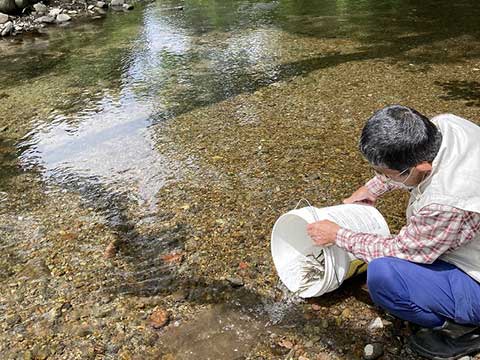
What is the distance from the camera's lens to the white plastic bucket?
97.4 inches

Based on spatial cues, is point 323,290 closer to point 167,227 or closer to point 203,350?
point 203,350

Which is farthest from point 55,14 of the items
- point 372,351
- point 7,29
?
point 372,351

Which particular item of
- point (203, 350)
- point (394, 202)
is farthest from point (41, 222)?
point (394, 202)

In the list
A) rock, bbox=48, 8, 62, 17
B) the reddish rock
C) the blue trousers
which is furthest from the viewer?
rock, bbox=48, 8, 62, 17

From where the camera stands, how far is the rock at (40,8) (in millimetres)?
13442

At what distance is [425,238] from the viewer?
6.45ft

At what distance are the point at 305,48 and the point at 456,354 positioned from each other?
640 cm

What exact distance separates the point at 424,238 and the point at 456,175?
0.29m

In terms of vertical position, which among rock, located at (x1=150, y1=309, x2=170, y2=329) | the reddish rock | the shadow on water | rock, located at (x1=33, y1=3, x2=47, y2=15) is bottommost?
rock, located at (x1=150, y1=309, x2=170, y2=329)

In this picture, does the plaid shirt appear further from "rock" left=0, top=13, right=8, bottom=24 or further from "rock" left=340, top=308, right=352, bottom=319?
"rock" left=0, top=13, right=8, bottom=24

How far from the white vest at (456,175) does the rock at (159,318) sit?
150cm

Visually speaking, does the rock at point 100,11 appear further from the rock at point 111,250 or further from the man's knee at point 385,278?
the man's knee at point 385,278

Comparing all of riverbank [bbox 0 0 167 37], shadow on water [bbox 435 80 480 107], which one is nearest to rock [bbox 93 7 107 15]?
riverbank [bbox 0 0 167 37]

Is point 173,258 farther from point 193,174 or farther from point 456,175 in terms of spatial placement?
point 456,175
